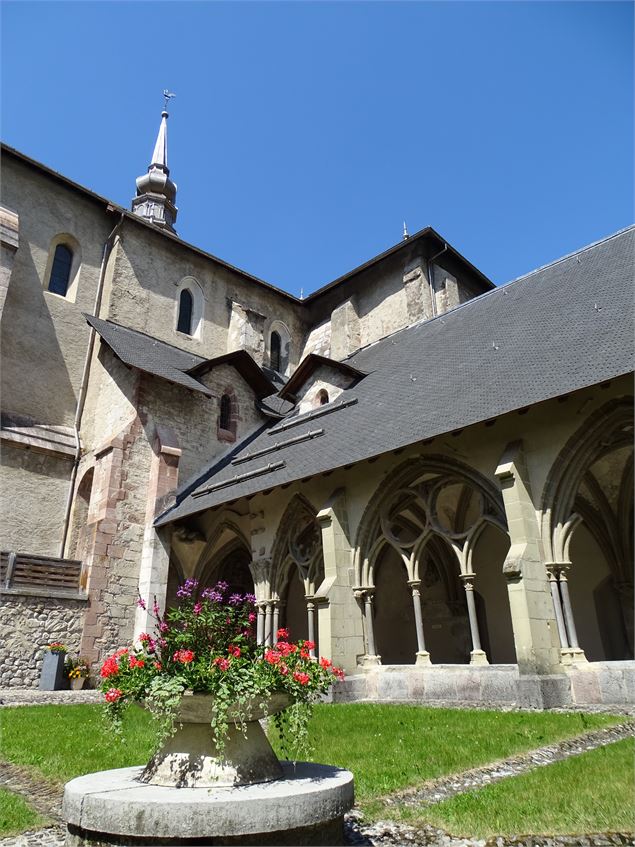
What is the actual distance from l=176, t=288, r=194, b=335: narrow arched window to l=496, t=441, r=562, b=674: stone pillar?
14098 mm

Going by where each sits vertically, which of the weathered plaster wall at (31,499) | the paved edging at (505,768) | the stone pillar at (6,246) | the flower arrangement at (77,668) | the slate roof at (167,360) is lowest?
the paved edging at (505,768)

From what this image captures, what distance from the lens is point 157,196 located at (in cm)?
3347

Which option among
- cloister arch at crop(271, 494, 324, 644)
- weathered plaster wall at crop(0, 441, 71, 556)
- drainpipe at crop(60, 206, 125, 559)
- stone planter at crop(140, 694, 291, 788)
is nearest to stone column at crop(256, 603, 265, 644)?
cloister arch at crop(271, 494, 324, 644)

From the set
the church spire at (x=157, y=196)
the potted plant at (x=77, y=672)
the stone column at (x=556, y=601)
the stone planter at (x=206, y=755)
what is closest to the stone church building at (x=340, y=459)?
the stone column at (x=556, y=601)

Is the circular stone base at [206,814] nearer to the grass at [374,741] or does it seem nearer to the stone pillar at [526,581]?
the grass at [374,741]

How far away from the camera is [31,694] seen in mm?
11117

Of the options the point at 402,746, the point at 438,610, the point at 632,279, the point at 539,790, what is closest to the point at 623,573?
the point at 438,610

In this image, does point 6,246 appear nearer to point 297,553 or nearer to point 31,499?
point 31,499

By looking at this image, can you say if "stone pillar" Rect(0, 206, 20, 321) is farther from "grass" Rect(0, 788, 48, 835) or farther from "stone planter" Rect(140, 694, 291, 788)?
"stone planter" Rect(140, 694, 291, 788)

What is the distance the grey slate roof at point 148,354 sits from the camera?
15787mm

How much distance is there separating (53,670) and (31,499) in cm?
513

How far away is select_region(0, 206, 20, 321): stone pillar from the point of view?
16.0 meters

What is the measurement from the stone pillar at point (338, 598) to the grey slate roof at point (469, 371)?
102 cm

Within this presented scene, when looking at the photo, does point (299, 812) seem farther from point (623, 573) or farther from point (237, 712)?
point (623, 573)
